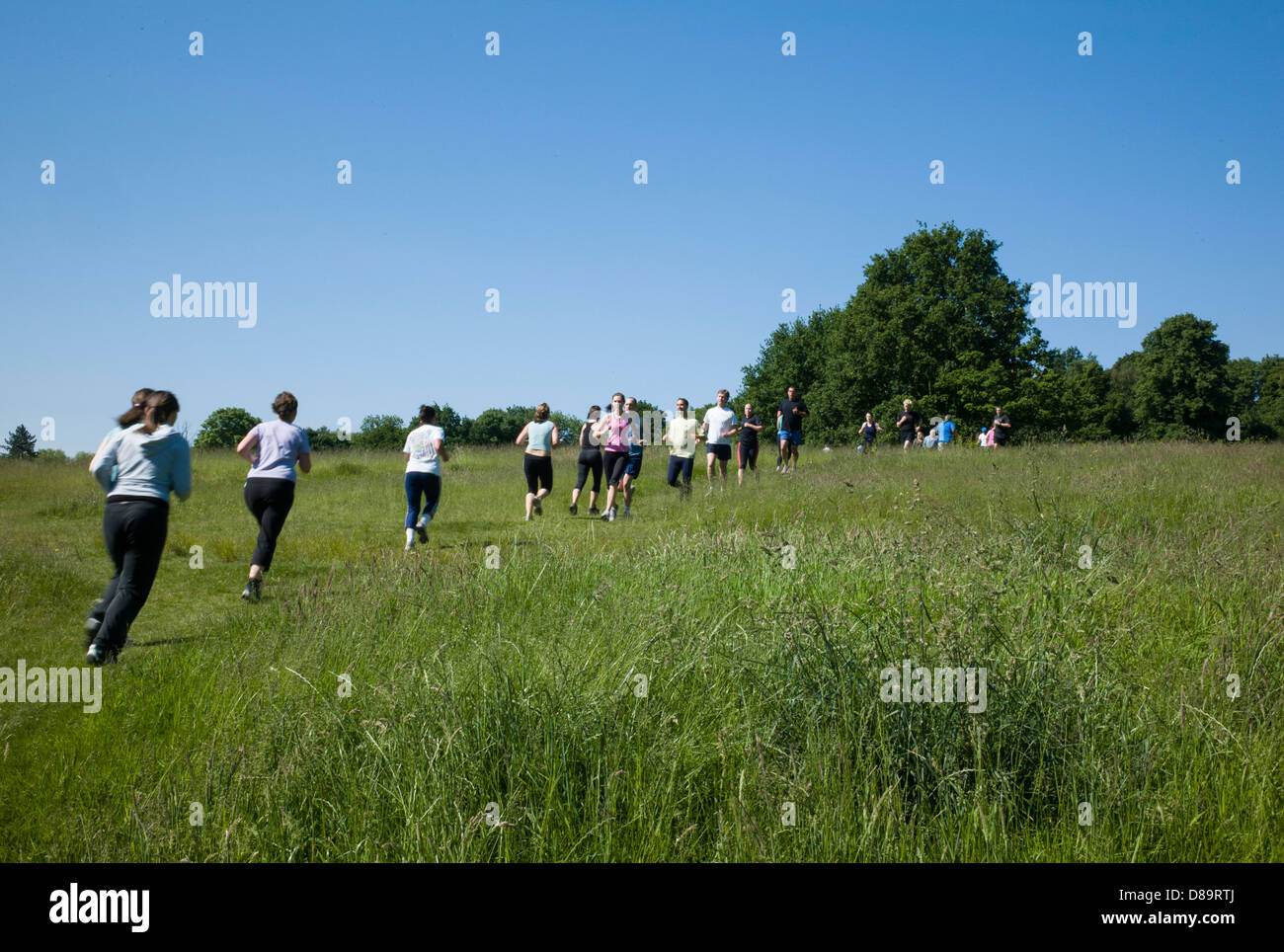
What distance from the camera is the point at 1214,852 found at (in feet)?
9.82

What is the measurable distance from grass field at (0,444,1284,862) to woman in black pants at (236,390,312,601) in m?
1.27

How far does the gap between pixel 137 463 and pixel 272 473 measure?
2147 mm

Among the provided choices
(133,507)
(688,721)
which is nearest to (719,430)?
(133,507)

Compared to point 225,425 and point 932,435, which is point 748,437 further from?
point 225,425

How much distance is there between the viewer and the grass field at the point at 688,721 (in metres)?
3.05

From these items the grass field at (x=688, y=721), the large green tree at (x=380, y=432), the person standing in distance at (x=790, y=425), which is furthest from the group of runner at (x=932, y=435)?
the large green tree at (x=380, y=432)

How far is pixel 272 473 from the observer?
8.42m

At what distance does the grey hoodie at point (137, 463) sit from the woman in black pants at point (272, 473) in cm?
184

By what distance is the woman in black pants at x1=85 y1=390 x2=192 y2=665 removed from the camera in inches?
237

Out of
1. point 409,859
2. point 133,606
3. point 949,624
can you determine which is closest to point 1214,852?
point 949,624

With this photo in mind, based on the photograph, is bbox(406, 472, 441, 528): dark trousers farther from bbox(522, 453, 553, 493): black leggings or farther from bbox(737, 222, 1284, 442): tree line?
bbox(737, 222, 1284, 442): tree line

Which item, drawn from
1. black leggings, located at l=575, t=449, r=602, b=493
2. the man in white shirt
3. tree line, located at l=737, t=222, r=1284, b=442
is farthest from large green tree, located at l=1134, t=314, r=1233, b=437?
black leggings, located at l=575, t=449, r=602, b=493
